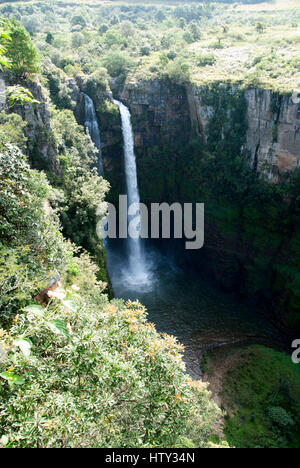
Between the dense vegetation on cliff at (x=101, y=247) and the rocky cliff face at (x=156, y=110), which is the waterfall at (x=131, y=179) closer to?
the rocky cliff face at (x=156, y=110)

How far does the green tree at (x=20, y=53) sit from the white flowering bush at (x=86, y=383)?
52.0ft

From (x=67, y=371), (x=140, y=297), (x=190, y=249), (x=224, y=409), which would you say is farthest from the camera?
(x=190, y=249)

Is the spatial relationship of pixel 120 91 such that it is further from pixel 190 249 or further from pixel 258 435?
pixel 258 435

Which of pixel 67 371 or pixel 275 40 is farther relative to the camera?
pixel 275 40

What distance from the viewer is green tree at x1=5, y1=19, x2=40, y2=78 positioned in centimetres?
1659

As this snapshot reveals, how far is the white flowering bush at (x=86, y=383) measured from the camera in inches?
182

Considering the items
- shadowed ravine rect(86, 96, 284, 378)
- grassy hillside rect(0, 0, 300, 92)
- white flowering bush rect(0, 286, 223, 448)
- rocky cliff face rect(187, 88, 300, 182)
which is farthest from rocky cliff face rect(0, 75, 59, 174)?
rocky cliff face rect(187, 88, 300, 182)

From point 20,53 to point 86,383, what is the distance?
1777cm

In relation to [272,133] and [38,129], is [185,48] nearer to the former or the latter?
[272,133]

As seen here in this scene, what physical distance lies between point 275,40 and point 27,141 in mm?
29350

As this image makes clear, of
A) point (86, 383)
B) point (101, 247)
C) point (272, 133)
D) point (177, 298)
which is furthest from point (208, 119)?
point (86, 383)

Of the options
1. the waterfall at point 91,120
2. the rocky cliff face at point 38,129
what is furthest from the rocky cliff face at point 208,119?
the rocky cliff face at point 38,129

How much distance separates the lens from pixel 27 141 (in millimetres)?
16344
